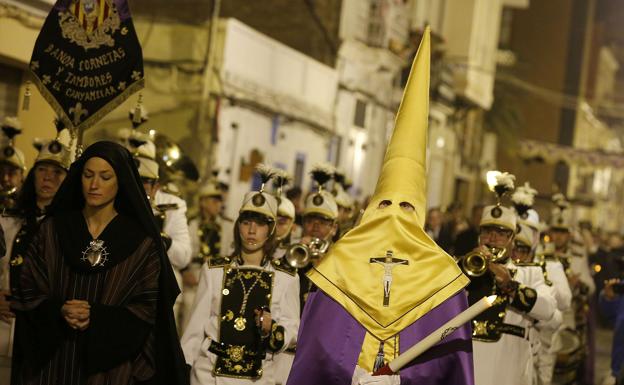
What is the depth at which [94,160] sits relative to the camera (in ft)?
22.1

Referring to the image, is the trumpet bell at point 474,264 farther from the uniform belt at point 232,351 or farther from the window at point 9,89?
the window at point 9,89

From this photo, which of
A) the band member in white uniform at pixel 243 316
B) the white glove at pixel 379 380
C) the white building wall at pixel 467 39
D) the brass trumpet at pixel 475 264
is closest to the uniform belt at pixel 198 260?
the band member in white uniform at pixel 243 316

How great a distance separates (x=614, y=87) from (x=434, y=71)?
60.3 meters

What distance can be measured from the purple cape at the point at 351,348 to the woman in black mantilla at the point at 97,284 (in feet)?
2.44

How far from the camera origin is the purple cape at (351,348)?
22.6 ft

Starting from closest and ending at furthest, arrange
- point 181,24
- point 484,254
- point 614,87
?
1. point 484,254
2. point 181,24
3. point 614,87

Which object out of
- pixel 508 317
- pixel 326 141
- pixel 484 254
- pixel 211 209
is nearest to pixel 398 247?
pixel 484 254

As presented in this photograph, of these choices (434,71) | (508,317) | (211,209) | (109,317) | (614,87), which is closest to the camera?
(109,317)

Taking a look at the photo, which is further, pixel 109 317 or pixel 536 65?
pixel 536 65

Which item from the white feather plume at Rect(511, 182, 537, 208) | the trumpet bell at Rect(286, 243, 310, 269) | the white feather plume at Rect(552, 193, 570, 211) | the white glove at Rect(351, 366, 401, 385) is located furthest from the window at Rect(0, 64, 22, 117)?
the white glove at Rect(351, 366, 401, 385)

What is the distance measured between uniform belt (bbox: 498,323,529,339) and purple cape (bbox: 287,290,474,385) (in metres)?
3.38

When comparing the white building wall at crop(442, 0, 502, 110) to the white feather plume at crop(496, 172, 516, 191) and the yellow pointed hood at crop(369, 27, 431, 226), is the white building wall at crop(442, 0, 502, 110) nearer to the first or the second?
the white feather plume at crop(496, 172, 516, 191)

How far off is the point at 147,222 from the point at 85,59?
3151 mm

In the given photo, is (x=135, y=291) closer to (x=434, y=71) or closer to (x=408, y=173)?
(x=408, y=173)
